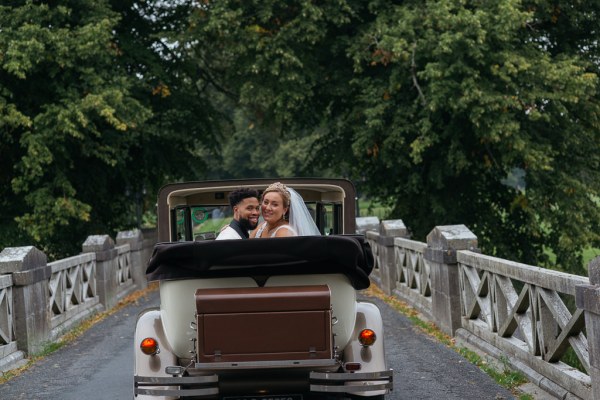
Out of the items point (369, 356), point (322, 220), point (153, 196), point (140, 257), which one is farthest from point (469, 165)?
point (369, 356)

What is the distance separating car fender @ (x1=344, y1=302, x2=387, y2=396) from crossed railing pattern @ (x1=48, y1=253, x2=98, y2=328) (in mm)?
7614

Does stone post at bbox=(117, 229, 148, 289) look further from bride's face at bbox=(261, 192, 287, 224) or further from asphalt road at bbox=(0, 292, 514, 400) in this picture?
bride's face at bbox=(261, 192, 287, 224)

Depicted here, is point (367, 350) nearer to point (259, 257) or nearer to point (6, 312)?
point (259, 257)

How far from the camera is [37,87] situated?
2433 cm

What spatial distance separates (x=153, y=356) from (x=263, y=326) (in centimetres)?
101

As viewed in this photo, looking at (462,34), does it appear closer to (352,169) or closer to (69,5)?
(352,169)

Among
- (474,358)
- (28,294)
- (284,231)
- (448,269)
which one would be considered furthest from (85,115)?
(284,231)

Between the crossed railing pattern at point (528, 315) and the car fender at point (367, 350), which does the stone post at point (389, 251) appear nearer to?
the crossed railing pattern at point (528, 315)

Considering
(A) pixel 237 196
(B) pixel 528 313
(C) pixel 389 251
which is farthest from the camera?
(C) pixel 389 251

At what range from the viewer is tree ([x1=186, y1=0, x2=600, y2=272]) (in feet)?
74.5

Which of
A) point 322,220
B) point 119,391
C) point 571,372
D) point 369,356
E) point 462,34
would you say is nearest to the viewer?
point 369,356

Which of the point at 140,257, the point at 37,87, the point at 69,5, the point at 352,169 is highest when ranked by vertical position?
the point at 69,5

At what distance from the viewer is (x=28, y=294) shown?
39.8 ft

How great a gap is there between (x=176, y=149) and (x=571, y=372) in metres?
22.4
